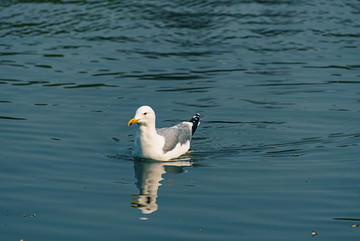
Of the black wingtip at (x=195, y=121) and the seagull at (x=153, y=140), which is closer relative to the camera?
the seagull at (x=153, y=140)

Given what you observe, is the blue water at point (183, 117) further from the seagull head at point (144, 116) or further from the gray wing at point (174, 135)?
the seagull head at point (144, 116)

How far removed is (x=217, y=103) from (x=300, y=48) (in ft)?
25.2

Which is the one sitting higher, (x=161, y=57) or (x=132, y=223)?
(x=161, y=57)

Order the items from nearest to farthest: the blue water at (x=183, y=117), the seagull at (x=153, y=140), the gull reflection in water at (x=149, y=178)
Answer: the blue water at (x=183, y=117), the gull reflection in water at (x=149, y=178), the seagull at (x=153, y=140)

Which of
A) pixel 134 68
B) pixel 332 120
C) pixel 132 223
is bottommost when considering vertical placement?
pixel 132 223

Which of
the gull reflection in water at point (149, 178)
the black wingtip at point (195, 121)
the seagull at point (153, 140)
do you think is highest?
the black wingtip at point (195, 121)

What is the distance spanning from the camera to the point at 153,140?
1464 centimetres

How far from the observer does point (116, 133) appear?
1664 cm

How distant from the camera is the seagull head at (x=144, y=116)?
14.3 metres

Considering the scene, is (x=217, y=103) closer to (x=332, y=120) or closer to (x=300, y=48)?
(x=332, y=120)

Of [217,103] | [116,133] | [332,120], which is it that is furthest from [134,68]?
[332,120]

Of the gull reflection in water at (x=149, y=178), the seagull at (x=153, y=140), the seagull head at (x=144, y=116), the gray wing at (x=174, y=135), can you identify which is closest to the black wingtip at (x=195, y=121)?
the gray wing at (x=174, y=135)

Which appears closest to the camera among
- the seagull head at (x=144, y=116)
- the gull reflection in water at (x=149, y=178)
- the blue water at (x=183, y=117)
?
the blue water at (x=183, y=117)

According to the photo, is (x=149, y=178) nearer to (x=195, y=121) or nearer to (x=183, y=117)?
(x=195, y=121)
